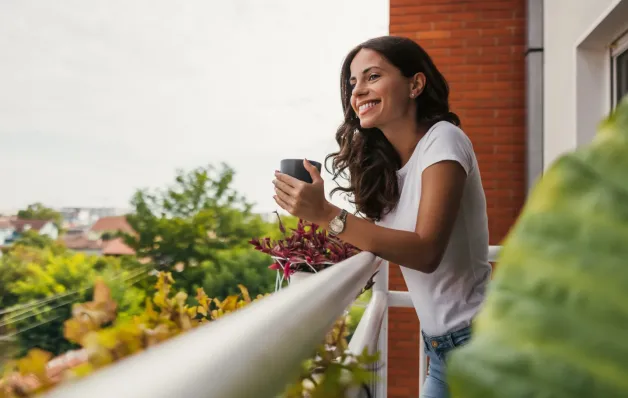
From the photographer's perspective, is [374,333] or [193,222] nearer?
[374,333]

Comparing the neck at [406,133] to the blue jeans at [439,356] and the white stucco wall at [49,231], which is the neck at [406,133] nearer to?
the blue jeans at [439,356]

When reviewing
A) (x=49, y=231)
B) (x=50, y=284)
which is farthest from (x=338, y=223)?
(x=49, y=231)

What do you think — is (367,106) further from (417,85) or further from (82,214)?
(82,214)

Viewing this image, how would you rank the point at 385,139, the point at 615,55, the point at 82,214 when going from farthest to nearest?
the point at 82,214 → the point at 615,55 → the point at 385,139

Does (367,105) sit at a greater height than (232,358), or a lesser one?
greater

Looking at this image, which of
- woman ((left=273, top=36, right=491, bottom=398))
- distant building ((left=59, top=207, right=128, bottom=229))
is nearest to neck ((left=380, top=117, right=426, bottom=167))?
woman ((left=273, top=36, right=491, bottom=398))

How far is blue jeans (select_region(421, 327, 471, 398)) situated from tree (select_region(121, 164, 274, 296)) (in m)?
10.1

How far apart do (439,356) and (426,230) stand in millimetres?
299

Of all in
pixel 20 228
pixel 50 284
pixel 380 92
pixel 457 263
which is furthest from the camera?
pixel 20 228

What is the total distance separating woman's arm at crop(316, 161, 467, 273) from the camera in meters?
0.99

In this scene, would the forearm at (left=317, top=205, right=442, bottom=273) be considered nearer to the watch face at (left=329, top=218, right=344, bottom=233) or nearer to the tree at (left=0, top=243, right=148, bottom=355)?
the watch face at (left=329, top=218, right=344, bottom=233)

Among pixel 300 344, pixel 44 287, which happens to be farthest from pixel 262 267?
pixel 300 344

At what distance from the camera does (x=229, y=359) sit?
0.62 feet

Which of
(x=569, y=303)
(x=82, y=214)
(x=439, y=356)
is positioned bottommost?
(x=82, y=214)
